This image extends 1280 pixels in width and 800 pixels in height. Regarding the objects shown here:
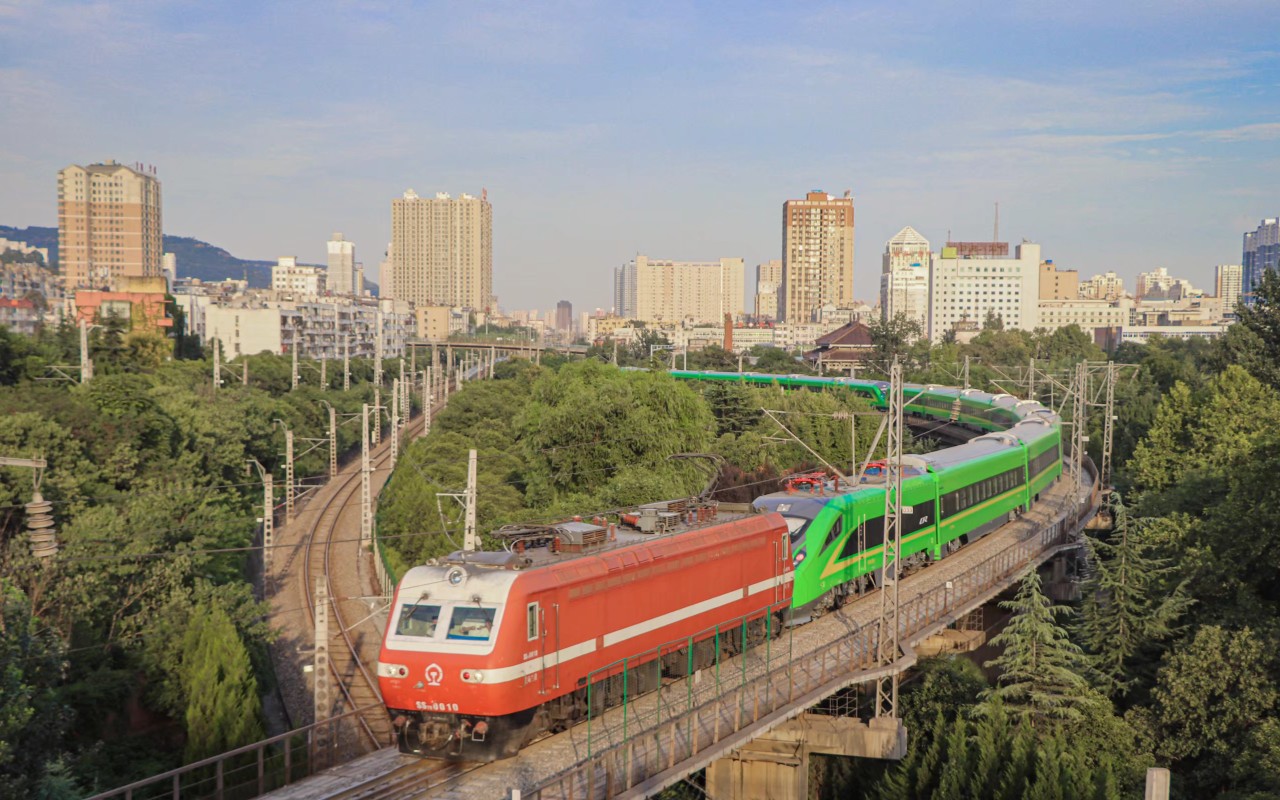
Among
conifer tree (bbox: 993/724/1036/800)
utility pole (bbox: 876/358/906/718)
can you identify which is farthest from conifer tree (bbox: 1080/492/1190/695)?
utility pole (bbox: 876/358/906/718)

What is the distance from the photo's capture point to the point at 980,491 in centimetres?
3375

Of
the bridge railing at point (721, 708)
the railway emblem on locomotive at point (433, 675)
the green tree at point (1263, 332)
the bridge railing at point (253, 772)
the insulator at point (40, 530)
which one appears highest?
the green tree at point (1263, 332)

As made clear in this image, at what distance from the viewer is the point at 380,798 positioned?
14367 millimetres

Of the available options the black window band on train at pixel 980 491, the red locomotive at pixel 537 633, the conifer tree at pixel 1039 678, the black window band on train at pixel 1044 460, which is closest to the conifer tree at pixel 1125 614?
the conifer tree at pixel 1039 678

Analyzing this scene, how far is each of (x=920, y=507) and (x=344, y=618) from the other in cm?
1682

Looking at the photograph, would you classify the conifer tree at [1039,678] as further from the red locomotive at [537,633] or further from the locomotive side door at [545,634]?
the locomotive side door at [545,634]

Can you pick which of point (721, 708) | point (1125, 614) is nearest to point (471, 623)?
point (721, 708)

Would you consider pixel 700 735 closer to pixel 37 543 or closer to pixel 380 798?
pixel 380 798

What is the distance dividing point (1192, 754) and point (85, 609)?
23290mm

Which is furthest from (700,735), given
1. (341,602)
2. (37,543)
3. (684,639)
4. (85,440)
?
(85,440)

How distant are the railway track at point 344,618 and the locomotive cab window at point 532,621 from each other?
19.4 ft

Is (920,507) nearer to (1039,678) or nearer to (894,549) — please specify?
(1039,678)

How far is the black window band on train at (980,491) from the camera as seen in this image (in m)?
30.9

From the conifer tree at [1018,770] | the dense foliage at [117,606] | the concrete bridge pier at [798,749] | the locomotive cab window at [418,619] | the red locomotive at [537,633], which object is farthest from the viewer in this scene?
the concrete bridge pier at [798,749]
